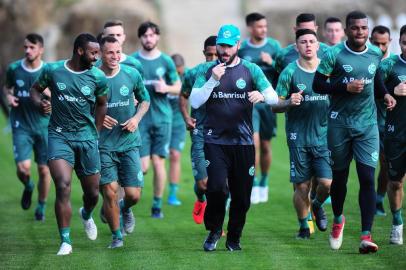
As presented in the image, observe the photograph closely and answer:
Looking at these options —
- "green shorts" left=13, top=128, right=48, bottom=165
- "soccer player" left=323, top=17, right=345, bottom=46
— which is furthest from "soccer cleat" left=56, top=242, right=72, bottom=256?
"soccer player" left=323, top=17, right=345, bottom=46

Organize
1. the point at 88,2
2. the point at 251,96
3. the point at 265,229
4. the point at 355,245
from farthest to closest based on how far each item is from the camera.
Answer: the point at 88,2 < the point at 265,229 < the point at 355,245 < the point at 251,96

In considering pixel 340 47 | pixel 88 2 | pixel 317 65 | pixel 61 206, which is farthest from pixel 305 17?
pixel 88 2

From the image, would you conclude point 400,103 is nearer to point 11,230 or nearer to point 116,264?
point 116,264

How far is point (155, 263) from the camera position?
12406 mm

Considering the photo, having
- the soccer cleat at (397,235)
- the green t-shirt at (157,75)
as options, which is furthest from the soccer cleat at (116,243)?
the green t-shirt at (157,75)

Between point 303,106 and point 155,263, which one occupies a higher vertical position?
point 303,106

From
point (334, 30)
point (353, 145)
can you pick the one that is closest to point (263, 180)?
point (334, 30)

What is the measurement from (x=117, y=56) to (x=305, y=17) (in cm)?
297

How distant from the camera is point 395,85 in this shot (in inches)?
532

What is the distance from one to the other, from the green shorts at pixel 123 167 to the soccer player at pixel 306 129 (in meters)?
1.84

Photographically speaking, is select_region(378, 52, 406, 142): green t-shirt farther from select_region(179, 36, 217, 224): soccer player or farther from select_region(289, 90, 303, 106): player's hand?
select_region(179, 36, 217, 224): soccer player

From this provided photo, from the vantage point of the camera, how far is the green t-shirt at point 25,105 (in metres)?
16.9

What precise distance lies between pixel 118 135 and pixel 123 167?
39cm

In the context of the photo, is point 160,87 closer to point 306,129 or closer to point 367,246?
point 306,129
